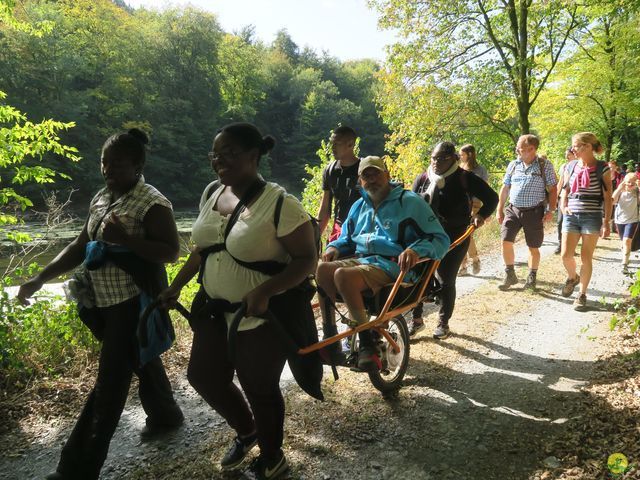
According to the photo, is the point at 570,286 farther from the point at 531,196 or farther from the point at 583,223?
the point at 531,196

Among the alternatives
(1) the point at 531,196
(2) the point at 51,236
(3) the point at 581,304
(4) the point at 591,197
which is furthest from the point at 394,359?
(2) the point at 51,236

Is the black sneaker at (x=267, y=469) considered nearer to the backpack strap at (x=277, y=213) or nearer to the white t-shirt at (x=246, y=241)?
the white t-shirt at (x=246, y=241)

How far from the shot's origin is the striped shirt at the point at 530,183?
244 inches

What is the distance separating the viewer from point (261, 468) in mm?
2557

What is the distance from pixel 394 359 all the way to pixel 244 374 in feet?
5.72

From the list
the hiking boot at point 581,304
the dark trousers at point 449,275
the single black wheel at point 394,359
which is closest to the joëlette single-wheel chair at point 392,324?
the single black wheel at point 394,359

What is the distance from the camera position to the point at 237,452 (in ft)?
8.89

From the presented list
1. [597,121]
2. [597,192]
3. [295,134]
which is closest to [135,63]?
[295,134]

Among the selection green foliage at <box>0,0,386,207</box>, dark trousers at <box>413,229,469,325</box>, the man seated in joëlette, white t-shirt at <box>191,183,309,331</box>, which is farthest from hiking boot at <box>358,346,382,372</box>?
green foliage at <box>0,0,386,207</box>

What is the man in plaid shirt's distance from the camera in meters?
6.20

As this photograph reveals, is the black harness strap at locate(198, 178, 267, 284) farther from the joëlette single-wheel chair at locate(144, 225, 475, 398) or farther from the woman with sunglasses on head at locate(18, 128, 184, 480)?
the joëlette single-wheel chair at locate(144, 225, 475, 398)

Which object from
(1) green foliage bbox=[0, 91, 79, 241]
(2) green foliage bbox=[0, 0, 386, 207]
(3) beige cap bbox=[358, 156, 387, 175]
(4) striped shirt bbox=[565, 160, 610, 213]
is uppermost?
(2) green foliage bbox=[0, 0, 386, 207]

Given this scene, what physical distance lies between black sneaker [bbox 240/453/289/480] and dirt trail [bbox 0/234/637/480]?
0.35 feet

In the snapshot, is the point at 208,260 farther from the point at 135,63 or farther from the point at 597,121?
the point at 135,63
